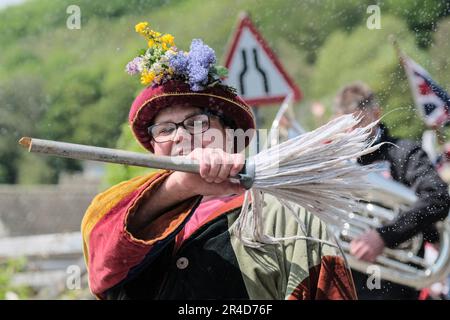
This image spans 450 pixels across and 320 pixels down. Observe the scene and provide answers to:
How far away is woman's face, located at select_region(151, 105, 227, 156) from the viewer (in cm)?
344

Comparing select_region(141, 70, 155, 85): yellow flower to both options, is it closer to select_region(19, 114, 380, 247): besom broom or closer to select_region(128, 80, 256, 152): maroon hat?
select_region(128, 80, 256, 152): maroon hat

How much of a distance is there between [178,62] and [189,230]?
602 millimetres

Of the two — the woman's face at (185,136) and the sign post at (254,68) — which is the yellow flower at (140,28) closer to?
the woman's face at (185,136)

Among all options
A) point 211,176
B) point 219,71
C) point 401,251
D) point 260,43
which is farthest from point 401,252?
point 211,176

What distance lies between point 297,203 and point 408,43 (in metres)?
7.30

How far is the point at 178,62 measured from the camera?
139 inches

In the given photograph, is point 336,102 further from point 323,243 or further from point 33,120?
point 33,120

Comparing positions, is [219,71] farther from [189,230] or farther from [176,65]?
[189,230]

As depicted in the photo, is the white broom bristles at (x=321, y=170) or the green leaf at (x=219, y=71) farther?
the green leaf at (x=219, y=71)

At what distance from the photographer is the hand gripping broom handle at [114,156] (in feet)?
9.75

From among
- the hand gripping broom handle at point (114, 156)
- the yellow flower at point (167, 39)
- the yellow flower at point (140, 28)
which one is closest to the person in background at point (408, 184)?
the yellow flower at point (167, 39)

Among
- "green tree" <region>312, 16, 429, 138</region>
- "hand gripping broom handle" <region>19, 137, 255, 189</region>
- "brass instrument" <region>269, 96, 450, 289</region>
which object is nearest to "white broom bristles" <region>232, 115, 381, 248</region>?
"hand gripping broom handle" <region>19, 137, 255, 189</region>

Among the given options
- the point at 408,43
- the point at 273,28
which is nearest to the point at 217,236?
the point at 408,43

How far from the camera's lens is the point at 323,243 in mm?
3537
